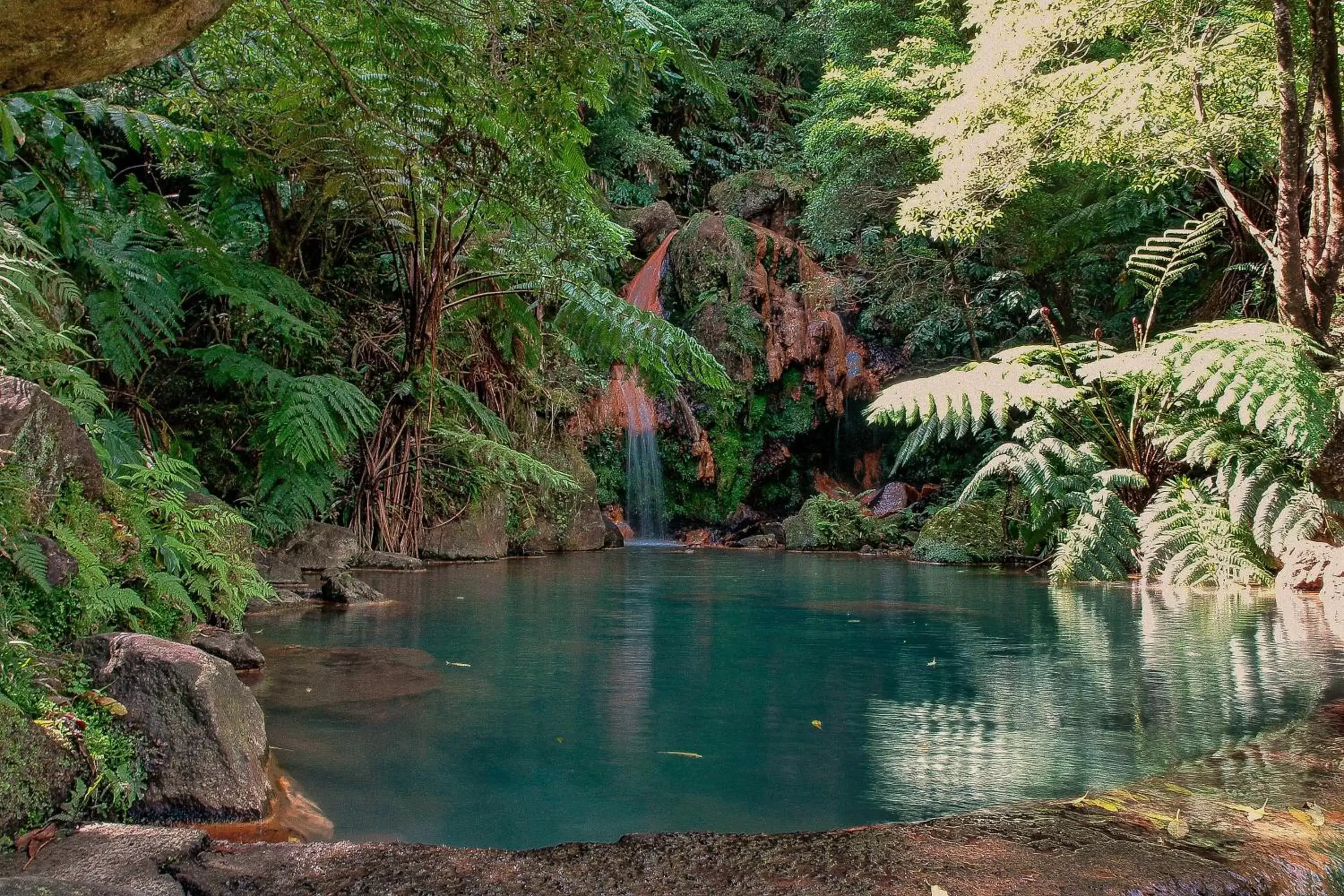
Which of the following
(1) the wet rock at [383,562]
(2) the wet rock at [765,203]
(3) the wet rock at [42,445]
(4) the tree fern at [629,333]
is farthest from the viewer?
(2) the wet rock at [765,203]

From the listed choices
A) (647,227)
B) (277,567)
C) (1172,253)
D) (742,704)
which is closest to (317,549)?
(277,567)

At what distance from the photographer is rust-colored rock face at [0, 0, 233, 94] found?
119 centimetres

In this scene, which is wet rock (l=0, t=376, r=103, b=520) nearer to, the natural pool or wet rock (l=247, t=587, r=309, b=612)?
the natural pool

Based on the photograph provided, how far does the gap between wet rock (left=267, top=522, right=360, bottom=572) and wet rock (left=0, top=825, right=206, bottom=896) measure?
13.6ft

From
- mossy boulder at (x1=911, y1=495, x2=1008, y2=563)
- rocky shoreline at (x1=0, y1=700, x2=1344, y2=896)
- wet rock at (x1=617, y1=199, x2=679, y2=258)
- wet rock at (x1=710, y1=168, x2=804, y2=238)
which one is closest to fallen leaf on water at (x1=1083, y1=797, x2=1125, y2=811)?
rocky shoreline at (x1=0, y1=700, x2=1344, y2=896)

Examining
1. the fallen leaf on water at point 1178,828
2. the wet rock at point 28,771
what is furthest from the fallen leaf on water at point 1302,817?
the wet rock at point 28,771

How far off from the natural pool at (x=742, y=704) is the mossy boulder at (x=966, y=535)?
3153mm

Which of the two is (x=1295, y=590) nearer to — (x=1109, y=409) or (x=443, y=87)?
(x=1109, y=409)

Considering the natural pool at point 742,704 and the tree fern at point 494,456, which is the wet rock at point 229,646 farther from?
the tree fern at point 494,456

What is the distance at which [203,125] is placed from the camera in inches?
235

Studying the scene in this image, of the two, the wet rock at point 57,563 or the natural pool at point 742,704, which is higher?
the wet rock at point 57,563

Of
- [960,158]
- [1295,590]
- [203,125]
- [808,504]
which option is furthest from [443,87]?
[808,504]

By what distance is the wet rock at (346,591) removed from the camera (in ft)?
14.8

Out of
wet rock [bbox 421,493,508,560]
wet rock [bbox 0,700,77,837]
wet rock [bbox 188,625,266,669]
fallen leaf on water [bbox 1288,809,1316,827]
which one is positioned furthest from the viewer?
wet rock [bbox 421,493,508,560]
